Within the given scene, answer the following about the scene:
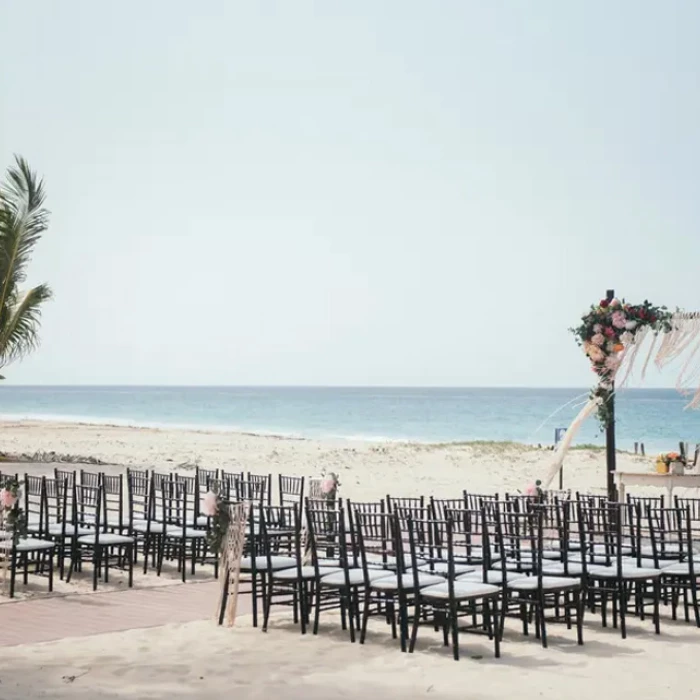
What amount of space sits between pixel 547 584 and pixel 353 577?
56.4 inches

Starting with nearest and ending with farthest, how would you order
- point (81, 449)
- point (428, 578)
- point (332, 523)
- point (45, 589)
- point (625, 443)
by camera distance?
point (428, 578) < point (332, 523) < point (45, 589) < point (81, 449) < point (625, 443)

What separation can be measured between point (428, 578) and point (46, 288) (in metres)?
16.6

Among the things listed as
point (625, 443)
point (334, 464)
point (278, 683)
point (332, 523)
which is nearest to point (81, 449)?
point (334, 464)

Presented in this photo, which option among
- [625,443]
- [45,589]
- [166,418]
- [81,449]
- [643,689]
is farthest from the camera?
[166,418]

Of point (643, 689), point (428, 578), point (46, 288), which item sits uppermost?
point (46, 288)

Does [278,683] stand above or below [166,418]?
below

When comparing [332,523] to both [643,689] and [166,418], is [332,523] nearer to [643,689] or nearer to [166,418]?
[643,689]

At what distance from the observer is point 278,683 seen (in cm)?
675

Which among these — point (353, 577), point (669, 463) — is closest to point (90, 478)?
point (669, 463)

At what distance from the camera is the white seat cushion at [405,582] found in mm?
7869

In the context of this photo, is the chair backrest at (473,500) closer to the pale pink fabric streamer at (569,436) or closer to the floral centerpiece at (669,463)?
the pale pink fabric streamer at (569,436)

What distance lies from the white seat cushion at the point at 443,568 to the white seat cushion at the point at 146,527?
3566 millimetres

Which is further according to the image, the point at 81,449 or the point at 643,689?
the point at 81,449

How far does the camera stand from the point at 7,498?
32.4ft
